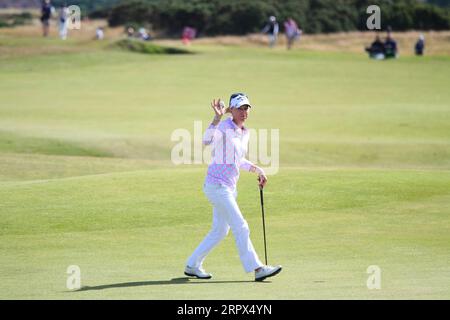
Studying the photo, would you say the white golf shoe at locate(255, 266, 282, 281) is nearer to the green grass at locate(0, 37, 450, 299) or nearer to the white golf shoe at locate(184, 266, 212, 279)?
the green grass at locate(0, 37, 450, 299)

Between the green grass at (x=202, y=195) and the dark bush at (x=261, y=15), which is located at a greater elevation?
the dark bush at (x=261, y=15)

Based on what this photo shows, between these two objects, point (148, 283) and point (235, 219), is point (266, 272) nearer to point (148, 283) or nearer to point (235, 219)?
point (235, 219)

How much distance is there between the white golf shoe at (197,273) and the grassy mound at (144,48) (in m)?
47.8

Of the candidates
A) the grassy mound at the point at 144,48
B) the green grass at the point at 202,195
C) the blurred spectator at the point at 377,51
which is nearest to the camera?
the green grass at the point at 202,195

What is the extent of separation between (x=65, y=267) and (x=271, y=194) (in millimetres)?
6263

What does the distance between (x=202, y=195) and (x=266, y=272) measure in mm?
6536

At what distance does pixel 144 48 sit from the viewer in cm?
6138

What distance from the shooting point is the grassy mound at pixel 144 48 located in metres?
60.8

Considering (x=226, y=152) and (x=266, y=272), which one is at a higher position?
(x=226, y=152)

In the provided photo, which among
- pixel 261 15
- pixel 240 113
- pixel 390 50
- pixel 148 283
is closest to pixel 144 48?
pixel 390 50

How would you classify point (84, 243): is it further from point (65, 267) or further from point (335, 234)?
point (335, 234)

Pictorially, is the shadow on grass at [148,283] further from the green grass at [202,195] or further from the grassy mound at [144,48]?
the grassy mound at [144,48]

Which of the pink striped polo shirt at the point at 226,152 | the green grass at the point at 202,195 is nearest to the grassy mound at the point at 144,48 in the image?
the green grass at the point at 202,195

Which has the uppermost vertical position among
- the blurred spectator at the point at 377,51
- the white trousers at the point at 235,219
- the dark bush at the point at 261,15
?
the dark bush at the point at 261,15
